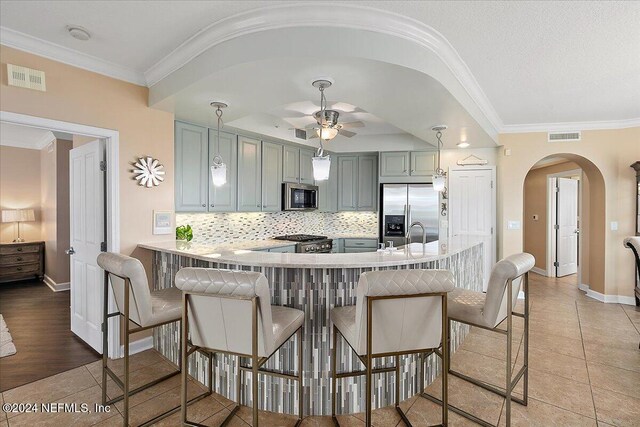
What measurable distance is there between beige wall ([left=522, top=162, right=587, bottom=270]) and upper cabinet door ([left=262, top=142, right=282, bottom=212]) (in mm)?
5317

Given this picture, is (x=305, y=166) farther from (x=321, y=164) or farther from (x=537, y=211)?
(x=537, y=211)

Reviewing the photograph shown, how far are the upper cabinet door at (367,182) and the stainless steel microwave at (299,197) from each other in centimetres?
82

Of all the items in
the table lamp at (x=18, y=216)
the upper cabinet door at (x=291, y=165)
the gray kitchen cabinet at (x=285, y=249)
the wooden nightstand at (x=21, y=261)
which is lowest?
the wooden nightstand at (x=21, y=261)

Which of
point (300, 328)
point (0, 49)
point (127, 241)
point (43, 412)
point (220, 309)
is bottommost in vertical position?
point (43, 412)

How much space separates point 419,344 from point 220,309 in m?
1.09

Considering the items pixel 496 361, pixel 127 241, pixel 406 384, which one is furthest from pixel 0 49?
pixel 496 361

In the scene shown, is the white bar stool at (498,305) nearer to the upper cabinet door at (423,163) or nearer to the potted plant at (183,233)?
the potted plant at (183,233)

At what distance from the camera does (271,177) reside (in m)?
4.79

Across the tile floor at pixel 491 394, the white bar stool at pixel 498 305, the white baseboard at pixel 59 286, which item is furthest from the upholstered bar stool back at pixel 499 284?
the white baseboard at pixel 59 286

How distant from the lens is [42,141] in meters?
5.65

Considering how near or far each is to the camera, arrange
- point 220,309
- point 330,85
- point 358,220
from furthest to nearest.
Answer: point 358,220, point 330,85, point 220,309

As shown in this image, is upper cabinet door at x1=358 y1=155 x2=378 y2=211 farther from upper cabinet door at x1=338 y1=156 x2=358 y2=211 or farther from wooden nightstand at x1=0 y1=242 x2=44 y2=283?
wooden nightstand at x1=0 y1=242 x2=44 y2=283

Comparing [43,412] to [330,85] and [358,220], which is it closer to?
[330,85]

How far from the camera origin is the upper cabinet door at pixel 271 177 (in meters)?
4.68
